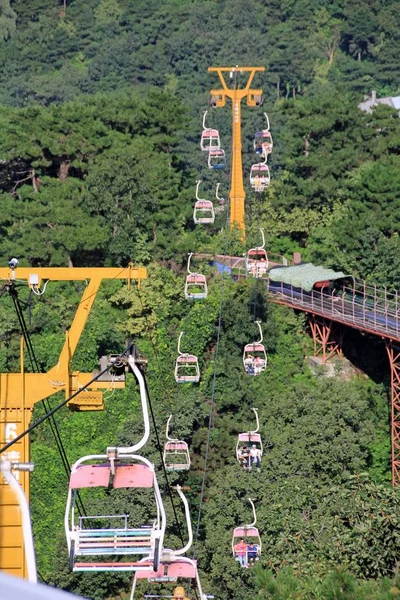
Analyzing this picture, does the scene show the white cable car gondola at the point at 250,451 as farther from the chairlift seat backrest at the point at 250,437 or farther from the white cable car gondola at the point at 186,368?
the white cable car gondola at the point at 186,368

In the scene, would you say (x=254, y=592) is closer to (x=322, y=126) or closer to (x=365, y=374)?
(x=365, y=374)

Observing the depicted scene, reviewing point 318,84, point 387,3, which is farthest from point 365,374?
point 387,3

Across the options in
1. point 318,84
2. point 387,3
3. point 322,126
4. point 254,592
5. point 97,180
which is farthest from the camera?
point 387,3

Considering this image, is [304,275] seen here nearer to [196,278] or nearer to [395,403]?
[196,278]

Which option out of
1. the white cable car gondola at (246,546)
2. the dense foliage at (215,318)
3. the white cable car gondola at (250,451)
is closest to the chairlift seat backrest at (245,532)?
the white cable car gondola at (246,546)

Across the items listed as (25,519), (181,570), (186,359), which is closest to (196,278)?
(186,359)

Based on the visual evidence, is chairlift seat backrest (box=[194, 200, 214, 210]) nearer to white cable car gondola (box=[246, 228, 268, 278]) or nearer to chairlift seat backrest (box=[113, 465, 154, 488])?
white cable car gondola (box=[246, 228, 268, 278])

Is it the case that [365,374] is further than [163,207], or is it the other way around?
[163,207]

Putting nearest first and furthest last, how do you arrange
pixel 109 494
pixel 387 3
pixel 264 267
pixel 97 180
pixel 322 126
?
pixel 109 494 → pixel 264 267 → pixel 97 180 → pixel 322 126 → pixel 387 3
